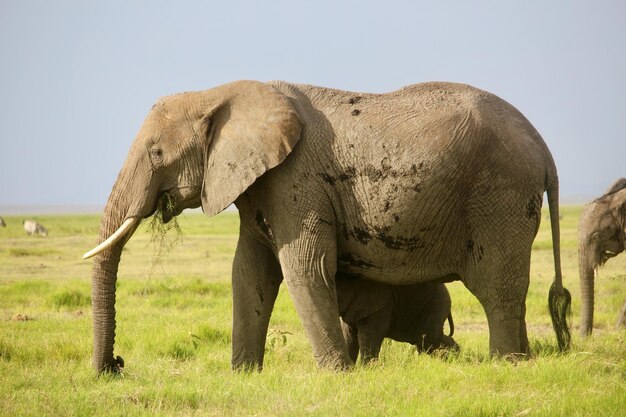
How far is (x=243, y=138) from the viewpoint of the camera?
7836 mm

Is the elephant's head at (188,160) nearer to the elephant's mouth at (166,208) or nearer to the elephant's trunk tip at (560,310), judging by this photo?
the elephant's mouth at (166,208)

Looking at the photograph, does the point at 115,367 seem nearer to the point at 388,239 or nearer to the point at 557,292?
the point at 388,239

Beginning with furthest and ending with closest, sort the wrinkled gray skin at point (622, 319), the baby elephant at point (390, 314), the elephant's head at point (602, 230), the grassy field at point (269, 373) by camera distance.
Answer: the elephant's head at point (602, 230) < the wrinkled gray skin at point (622, 319) < the baby elephant at point (390, 314) < the grassy field at point (269, 373)

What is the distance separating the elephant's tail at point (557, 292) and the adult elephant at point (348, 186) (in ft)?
0.21

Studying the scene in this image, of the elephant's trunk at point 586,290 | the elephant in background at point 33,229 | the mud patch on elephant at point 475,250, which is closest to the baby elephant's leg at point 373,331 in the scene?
the mud patch on elephant at point 475,250

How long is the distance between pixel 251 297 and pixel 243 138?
1.52 metres

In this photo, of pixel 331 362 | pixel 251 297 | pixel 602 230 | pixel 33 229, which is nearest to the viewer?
pixel 331 362

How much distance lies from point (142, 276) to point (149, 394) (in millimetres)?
13813

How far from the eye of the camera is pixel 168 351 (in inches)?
389

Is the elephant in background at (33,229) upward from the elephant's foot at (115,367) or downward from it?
downward

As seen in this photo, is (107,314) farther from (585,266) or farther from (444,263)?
(585,266)

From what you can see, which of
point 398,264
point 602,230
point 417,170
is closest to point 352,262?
point 398,264

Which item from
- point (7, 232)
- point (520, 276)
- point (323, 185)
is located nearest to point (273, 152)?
point (323, 185)

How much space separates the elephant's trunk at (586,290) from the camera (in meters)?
11.6
